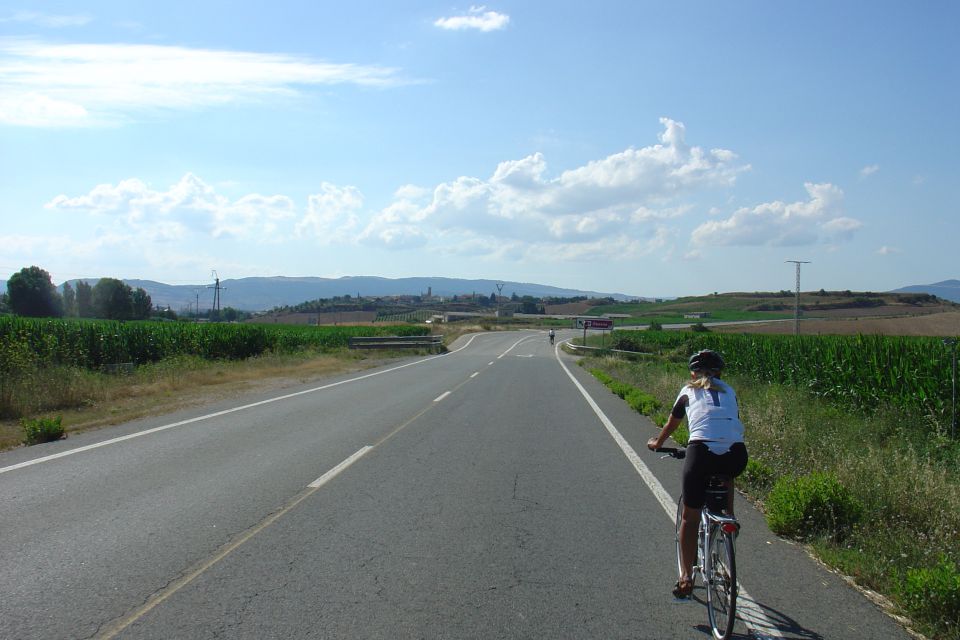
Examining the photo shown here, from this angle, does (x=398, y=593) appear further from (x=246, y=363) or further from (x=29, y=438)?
(x=246, y=363)

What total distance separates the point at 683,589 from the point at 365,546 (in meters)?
2.55

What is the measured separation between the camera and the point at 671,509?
24.6ft

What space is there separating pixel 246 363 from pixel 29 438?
20.1 m

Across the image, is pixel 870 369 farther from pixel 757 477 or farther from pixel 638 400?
pixel 757 477

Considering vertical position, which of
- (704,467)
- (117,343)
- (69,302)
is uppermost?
(69,302)

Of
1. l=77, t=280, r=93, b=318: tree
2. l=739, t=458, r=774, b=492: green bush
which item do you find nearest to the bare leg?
l=739, t=458, r=774, b=492: green bush

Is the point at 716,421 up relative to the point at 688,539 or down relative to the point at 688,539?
up

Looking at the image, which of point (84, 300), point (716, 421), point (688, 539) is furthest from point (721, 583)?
point (84, 300)

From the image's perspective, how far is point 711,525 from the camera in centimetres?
479

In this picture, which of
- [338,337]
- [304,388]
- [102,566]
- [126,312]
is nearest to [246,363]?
[304,388]

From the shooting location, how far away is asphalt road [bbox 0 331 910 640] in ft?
15.0

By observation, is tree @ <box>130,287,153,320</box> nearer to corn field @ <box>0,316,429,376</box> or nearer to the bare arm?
corn field @ <box>0,316,429,376</box>

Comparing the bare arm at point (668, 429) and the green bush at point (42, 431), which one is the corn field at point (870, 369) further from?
the green bush at point (42, 431)

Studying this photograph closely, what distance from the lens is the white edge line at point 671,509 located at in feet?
15.0
